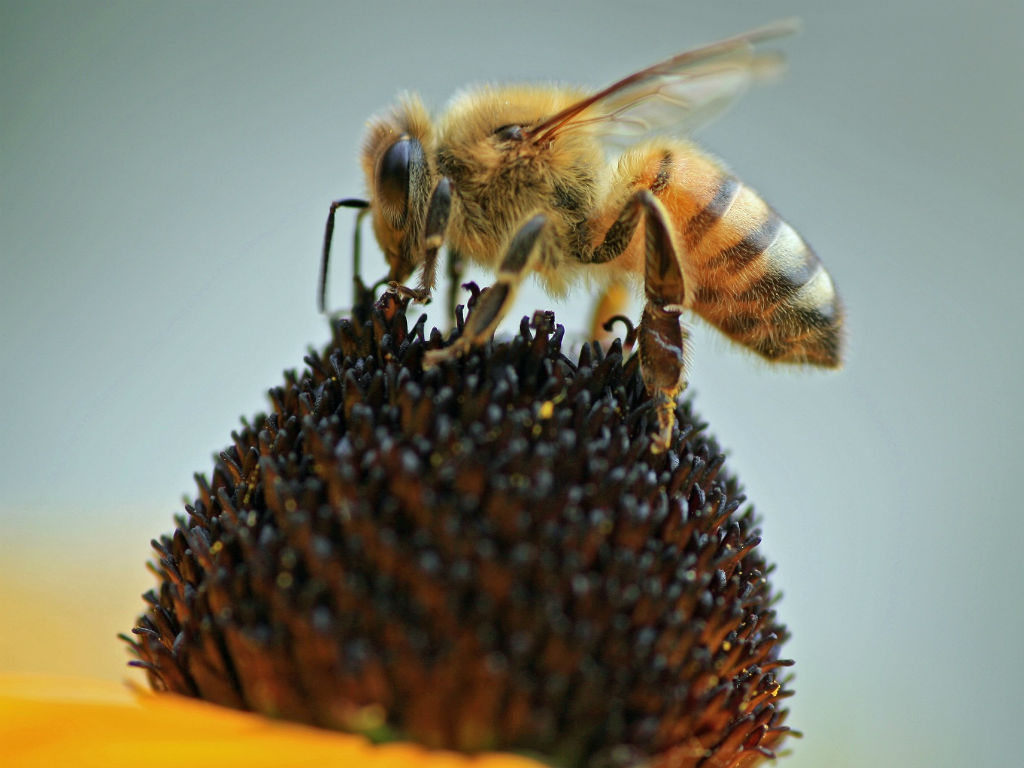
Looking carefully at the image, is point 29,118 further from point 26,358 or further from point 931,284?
point 931,284

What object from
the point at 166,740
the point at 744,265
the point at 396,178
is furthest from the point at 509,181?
the point at 166,740

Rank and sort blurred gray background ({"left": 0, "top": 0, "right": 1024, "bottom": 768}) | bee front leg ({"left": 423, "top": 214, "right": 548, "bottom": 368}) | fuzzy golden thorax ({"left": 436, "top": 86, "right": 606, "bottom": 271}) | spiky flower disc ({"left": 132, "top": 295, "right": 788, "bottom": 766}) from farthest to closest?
blurred gray background ({"left": 0, "top": 0, "right": 1024, "bottom": 768}), fuzzy golden thorax ({"left": 436, "top": 86, "right": 606, "bottom": 271}), bee front leg ({"left": 423, "top": 214, "right": 548, "bottom": 368}), spiky flower disc ({"left": 132, "top": 295, "right": 788, "bottom": 766})

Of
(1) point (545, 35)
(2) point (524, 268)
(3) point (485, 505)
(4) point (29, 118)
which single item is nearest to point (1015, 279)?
(1) point (545, 35)

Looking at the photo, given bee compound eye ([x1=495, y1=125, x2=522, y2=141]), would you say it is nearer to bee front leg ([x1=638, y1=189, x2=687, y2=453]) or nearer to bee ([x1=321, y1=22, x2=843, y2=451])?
bee ([x1=321, y1=22, x2=843, y2=451])

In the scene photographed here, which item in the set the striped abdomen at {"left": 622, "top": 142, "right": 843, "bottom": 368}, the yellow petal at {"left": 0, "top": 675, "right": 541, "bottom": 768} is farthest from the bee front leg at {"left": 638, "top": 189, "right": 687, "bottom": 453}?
the yellow petal at {"left": 0, "top": 675, "right": 541, "bottom": 768}

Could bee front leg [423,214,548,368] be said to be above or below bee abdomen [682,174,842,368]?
below
